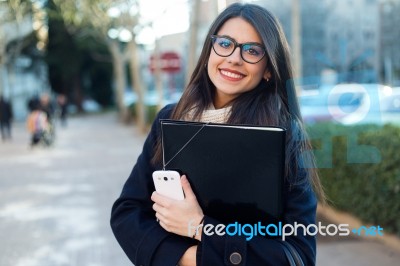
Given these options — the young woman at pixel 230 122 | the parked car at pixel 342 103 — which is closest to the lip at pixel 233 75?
the young woman at pixel 230 122

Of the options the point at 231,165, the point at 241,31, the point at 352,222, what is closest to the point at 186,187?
the point at 231,165

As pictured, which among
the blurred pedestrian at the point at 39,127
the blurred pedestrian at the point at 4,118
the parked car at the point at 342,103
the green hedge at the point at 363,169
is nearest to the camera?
the green hedge at the point at 363,169

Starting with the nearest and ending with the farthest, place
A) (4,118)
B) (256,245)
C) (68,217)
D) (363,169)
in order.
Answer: (256,245) < (363,169) < (68,217) < (4,118)

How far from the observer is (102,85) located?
170 feet

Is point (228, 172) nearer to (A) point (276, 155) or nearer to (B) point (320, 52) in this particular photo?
(A) point (276, 155)

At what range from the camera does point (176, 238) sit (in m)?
1.59

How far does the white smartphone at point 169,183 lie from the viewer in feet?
4.99

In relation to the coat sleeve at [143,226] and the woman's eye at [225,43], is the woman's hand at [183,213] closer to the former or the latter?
the coat sleeve at [143,226]

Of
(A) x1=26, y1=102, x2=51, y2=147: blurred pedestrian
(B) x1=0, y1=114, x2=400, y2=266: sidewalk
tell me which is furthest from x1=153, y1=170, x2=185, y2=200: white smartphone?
(A) x1=26, y1=102, x2=51, y2=147: blurred pedestrian

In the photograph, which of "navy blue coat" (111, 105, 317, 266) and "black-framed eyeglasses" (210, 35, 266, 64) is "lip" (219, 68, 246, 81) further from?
"navy blue coat" (111, 105, 317, 266)

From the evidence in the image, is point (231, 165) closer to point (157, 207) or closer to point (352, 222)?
point (157, 207)

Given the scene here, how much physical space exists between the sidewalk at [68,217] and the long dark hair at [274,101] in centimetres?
343

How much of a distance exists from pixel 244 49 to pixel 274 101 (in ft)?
0.65

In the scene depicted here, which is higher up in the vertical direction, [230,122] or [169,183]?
[230,122]
